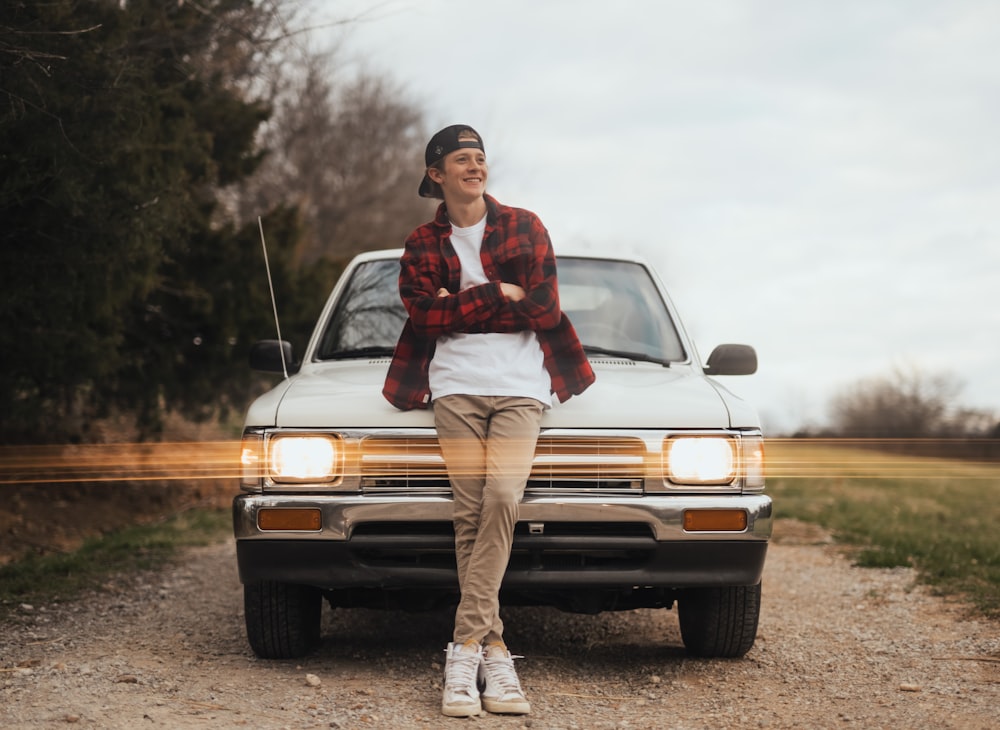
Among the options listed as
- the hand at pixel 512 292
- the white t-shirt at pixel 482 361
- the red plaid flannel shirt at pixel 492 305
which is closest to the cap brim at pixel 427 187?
the red plaid flannel shirt at pixel 492 305

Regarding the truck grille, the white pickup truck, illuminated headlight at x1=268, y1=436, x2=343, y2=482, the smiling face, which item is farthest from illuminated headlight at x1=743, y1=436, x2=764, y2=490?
illuminated headlight at x1=268, y1=436, x2=343, y2=482

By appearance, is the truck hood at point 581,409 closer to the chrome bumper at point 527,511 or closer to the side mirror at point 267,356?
the chrome bumper at point 527,511

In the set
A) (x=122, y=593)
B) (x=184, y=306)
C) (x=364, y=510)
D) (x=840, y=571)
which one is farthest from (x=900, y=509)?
(x=364, y=510)

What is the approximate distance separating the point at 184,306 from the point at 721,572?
6848mm

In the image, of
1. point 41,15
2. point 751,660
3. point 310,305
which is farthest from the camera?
point 310,305

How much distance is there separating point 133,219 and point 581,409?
344 centimetres

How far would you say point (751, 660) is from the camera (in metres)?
4.77

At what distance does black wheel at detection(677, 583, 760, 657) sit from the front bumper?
31 cm

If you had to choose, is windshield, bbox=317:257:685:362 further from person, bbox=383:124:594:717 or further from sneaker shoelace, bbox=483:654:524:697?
sneaker shoelace, bbox=483:654:524:697

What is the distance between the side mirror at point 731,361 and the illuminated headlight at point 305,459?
1.92 meters

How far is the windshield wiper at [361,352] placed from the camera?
5164mm

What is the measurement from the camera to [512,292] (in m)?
4.16

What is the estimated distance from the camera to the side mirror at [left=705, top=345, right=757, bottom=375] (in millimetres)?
5215

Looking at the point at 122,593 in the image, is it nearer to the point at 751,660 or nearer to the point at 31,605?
the point at 31,605
